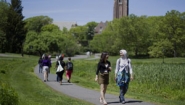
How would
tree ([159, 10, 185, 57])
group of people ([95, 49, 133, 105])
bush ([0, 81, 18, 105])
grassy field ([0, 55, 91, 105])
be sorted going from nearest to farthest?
bush ([0, 81, 18, 105])
grassy field ([0, 55, 91, 105])
group of people ([95, 49, 133, 105])
tree ([159, 10, 185, 57])

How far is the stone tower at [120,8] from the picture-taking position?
135125 mm

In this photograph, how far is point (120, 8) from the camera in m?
137

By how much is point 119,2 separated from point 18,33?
198 feet

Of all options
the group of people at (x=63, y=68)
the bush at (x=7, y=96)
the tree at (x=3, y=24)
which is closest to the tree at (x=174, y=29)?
the tree at (x=3, y=24)

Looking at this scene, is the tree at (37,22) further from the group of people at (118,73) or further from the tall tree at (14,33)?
the group of people at (118,73)

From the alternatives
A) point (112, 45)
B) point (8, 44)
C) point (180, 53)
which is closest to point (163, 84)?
point (180, 53)

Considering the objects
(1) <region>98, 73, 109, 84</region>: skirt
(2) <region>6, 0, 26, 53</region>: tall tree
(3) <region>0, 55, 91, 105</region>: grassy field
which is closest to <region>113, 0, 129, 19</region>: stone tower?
(2) <region>6, 0, 26, 53</region>: tall tree

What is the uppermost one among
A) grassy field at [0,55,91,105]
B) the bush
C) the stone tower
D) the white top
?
the stone tower

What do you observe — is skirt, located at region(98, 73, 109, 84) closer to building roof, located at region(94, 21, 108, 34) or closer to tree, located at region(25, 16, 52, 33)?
tree, located at region(25, 16, 52, 33)

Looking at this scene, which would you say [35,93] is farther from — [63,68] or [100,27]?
[100,27]

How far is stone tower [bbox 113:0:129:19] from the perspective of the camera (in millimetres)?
135125

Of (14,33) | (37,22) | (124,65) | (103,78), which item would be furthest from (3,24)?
(124,65)

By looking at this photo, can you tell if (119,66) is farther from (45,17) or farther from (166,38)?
(45,17)

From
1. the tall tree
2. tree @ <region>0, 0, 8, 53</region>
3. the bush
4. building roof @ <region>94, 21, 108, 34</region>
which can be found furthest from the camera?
building roof @ <region>94, 21, 108, 34</region>
